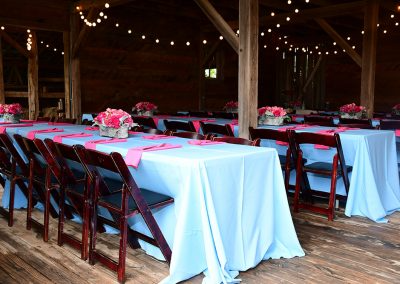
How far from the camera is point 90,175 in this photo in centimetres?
297

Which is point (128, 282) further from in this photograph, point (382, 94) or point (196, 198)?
point (382, 94)

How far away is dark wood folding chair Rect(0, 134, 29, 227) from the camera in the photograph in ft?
12.4

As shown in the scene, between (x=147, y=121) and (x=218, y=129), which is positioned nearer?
(x=218, y=129)

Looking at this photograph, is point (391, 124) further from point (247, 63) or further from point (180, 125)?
point (180, 125)

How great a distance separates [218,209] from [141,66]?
8104 mm

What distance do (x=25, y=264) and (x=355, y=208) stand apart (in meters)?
3.07

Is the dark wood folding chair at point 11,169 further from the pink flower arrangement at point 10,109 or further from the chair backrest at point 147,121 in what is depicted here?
the chair backrest at point 147,121

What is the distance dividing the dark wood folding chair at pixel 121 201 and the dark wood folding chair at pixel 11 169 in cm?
107

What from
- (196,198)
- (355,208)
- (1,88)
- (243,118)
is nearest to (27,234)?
(196,198)

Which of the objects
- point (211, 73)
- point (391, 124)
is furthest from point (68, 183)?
point (211, 73)

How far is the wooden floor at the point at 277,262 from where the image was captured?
9.46 ft

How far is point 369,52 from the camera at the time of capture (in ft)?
25.0

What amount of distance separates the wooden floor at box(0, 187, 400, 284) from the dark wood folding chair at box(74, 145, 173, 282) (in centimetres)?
15

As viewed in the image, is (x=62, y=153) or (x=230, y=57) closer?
(x=62, y=153)
